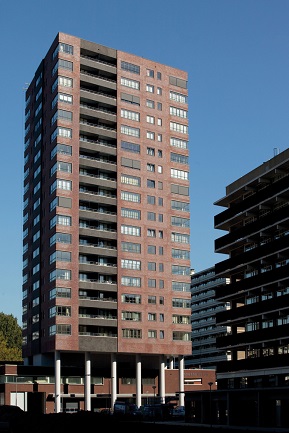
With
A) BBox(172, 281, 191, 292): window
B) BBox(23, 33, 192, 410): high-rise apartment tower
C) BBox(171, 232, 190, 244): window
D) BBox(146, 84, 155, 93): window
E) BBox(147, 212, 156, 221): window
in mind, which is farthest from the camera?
BBox(146, 84, 155, 93): window

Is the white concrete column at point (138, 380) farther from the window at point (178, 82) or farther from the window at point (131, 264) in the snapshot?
the window at point (178, 82)

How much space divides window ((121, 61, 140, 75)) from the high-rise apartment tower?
0.25m

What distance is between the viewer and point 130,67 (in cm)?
15612

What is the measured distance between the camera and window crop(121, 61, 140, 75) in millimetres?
155500

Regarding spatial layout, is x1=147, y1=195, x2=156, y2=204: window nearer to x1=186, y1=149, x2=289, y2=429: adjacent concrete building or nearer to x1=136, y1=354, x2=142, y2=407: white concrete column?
x1=186, y1=149, x2=289, y2=429: adjacent concrete building

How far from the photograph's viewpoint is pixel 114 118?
15200 centimetres

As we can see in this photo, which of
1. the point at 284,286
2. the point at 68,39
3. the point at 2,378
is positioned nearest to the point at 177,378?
the point at 2,378

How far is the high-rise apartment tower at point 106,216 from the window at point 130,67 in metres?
0.25

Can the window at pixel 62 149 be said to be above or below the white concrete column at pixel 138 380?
above

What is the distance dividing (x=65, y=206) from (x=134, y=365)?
38.6m

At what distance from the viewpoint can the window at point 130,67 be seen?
15550cm

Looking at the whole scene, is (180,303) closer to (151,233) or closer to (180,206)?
(151,233)

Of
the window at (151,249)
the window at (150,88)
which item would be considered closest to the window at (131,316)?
the window at (151,249)

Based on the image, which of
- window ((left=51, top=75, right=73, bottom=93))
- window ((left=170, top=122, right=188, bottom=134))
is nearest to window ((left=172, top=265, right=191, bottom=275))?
window ((left=170, top=122, right=188, bottom=134))
